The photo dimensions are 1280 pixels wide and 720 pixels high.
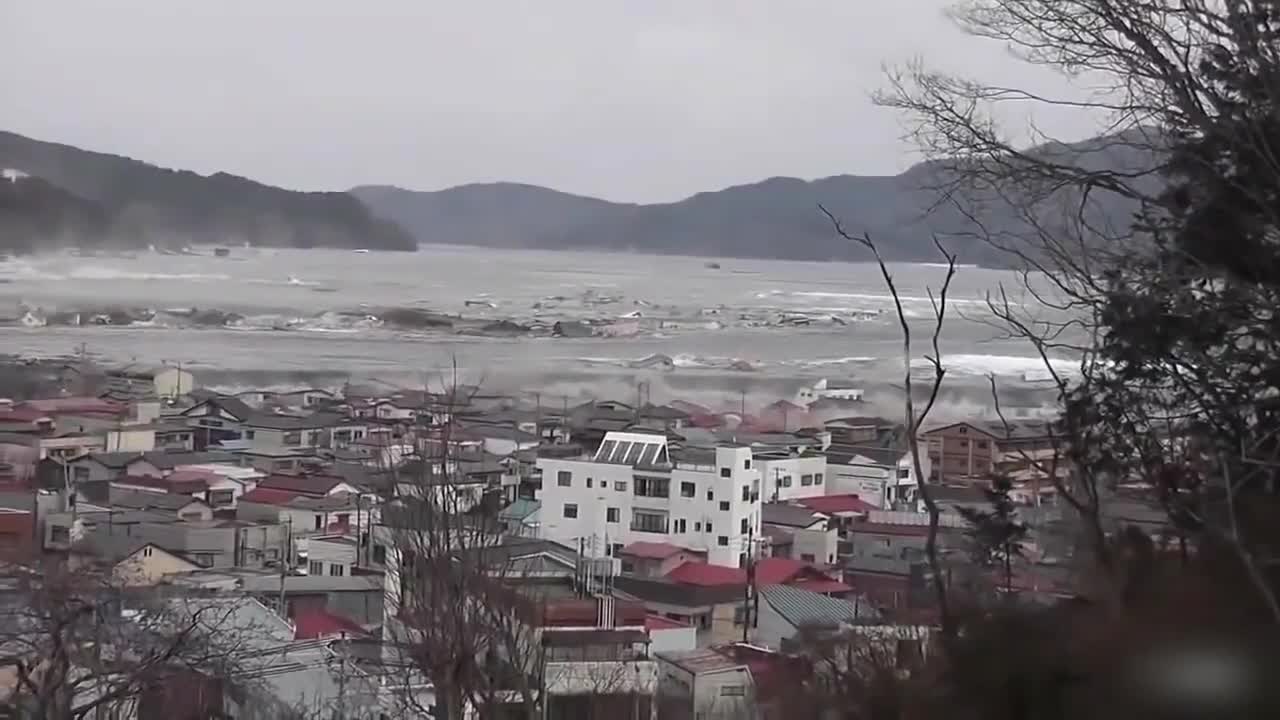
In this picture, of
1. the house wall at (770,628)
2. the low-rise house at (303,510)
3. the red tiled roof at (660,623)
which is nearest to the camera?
the house wall at (770,628)

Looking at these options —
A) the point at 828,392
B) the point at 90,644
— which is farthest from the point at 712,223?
the point at 90,644

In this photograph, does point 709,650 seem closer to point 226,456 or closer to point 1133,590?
point 1133,590

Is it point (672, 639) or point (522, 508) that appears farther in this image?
point (522, 508)

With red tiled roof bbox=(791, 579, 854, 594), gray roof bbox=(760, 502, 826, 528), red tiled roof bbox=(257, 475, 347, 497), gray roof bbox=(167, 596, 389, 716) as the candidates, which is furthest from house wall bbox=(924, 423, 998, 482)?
red tiled roof bbox=(257, 475, 347, 497)

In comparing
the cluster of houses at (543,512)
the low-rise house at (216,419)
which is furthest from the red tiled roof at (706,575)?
the low-rise house at (216,419)

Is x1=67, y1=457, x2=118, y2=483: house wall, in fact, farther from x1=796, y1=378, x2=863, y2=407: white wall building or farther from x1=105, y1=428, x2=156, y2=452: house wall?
x1=796, y1=378, x2=863, y2=407: white wall building

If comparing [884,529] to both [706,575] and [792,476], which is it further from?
[792,476]

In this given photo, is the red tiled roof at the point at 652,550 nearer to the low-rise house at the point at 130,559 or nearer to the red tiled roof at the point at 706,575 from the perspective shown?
the red tiled roof at the point at 706,575
